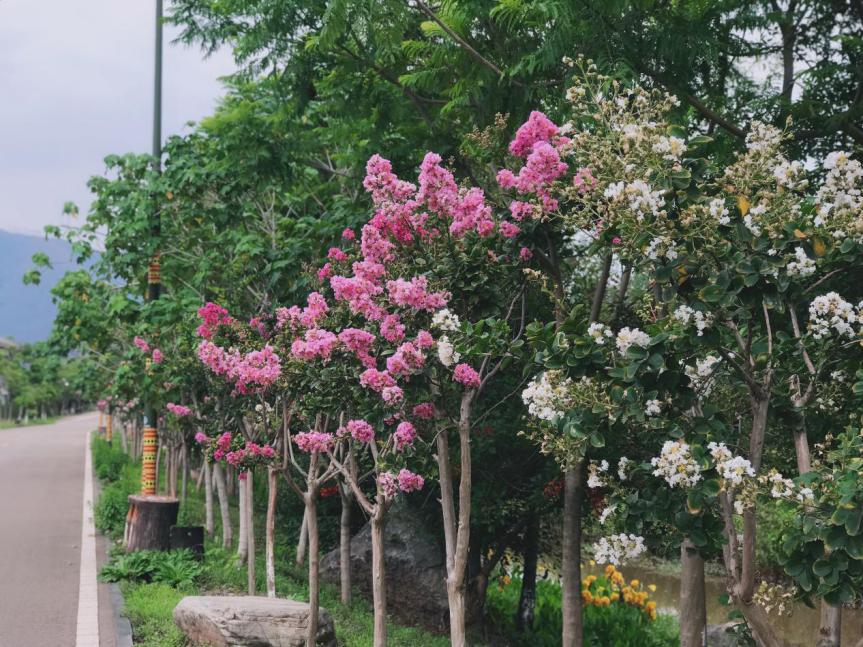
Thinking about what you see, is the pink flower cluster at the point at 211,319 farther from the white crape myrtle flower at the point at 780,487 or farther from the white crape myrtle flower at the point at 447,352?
the white crape myrtle flower at the point at 780,487

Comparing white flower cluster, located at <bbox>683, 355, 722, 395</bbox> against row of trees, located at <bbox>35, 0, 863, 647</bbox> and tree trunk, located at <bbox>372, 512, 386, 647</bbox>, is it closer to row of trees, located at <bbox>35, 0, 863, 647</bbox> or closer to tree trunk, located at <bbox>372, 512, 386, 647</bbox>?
row of trees, located at <bbox>35, 0, 863, 647</bbox>

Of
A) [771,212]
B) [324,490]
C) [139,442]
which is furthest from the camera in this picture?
[139,442]

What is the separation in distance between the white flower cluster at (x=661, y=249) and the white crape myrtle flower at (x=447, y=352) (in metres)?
1.80

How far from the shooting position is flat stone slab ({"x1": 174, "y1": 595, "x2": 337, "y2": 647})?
7.88 metres

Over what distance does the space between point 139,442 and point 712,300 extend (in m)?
28.5

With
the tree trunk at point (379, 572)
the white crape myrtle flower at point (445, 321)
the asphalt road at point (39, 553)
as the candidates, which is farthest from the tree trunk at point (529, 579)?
the white crape myrtle flower at point (445, 321)

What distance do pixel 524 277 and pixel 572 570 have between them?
8.62 feet

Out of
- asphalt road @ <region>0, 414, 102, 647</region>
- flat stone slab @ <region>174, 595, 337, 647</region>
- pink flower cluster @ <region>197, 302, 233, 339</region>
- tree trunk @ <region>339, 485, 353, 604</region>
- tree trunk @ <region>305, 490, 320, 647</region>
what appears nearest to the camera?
flat stone slab @ <region>174, 595, 337, 647</region>

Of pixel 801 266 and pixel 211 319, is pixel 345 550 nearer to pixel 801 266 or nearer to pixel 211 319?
pixel 211 319

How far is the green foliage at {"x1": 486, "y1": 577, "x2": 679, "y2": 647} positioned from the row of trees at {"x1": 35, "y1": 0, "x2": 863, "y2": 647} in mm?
1445

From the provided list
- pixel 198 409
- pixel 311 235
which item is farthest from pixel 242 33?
pixel 198 409

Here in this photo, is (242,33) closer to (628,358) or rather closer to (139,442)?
(628,358)

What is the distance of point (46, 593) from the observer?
10523 mm

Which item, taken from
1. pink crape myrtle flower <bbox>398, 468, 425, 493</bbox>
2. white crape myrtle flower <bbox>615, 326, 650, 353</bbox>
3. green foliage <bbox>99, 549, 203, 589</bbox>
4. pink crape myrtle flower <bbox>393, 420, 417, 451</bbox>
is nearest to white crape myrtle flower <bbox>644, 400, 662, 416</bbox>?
white crape myrtle flower <bbox>615, 326, 650, 353</bbox>
